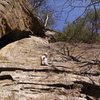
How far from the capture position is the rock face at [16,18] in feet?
27.7

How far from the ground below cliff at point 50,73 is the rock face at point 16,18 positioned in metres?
0.44

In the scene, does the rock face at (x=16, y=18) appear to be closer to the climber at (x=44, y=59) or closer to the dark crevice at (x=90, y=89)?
the climber at (x=44, y=59)

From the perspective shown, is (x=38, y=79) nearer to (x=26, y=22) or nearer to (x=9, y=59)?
(x=9, y=59)

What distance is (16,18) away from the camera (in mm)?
8852

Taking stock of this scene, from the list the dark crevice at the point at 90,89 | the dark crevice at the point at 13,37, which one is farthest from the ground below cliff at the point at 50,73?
the dark crevice at the point at 13,37

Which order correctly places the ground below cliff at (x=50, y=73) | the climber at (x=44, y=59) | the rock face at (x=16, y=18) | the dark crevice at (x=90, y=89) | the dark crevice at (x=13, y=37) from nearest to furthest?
the ground below cliff at (x=50, y=73) < the dark crevice at (x=90, y=89) < the climber at (x=44, y=59) < the rock face at (x=16, y=18) < the dark crevice at (x=13, y=37)

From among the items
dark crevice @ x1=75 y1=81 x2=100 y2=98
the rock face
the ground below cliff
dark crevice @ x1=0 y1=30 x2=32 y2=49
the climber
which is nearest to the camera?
the ground below cliff

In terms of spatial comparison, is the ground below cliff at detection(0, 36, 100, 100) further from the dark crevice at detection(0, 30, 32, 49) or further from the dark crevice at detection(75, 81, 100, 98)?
the dark crevice at detection(0, 30, 32, 49)

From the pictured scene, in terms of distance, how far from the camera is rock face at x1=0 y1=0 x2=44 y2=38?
8430 millimetres

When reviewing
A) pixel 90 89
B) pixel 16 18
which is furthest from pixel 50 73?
pixel 16 18

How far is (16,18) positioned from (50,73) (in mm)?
2213

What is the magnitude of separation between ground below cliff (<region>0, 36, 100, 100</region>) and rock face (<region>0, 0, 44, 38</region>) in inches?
17.3

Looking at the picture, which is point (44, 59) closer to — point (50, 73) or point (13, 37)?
point (50, 73)

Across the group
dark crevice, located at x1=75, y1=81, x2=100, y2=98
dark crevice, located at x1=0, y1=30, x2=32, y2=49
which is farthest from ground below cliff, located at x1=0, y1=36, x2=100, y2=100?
dark crevice, located at x1=0, y1=30, x2=32, y2=49
